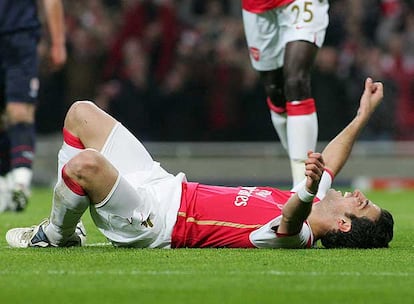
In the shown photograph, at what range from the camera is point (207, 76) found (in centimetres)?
1819

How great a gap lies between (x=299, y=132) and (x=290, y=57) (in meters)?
0.63

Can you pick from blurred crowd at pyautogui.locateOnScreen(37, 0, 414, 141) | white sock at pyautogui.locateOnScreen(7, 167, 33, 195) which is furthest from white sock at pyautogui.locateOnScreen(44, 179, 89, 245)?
blurred crowd at pyautogui.locateOnScreen(37, 0, 414, 141)

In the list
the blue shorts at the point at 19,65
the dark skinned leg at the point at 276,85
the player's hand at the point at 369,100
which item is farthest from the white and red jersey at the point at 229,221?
the blue shorts at the point at 19,65

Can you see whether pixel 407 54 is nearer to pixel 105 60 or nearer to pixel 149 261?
pixel 105 60

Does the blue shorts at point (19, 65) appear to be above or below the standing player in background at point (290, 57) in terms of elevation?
below

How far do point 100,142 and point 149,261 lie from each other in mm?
1084

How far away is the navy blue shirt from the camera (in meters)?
11.8

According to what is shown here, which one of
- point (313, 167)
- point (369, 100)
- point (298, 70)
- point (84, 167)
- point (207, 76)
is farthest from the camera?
point (207, 76)

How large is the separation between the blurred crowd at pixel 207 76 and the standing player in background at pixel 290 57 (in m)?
7.20

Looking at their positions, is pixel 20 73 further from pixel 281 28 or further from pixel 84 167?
pixel 84 167

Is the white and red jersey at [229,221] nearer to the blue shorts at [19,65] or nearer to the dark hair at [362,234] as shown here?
the dark hair at [362,234]

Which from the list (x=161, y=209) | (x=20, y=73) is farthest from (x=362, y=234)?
(x=20, y=73)

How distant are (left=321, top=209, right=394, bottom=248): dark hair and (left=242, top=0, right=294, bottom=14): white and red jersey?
319cm

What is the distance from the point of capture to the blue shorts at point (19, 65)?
1168 cm
